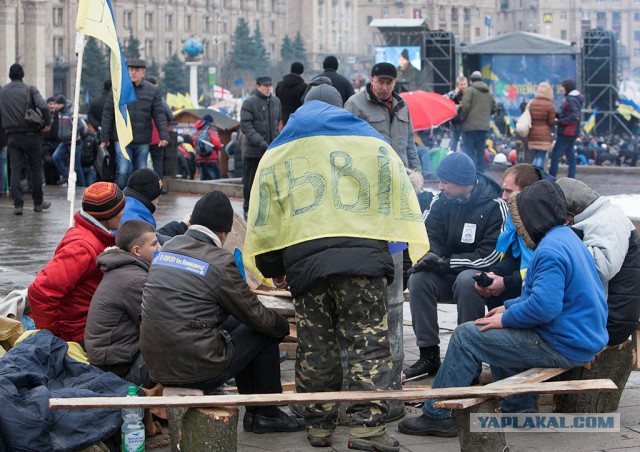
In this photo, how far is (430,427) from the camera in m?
5.45

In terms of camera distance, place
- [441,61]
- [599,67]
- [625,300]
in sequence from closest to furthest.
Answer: [625,300], [599,67], [441,61]

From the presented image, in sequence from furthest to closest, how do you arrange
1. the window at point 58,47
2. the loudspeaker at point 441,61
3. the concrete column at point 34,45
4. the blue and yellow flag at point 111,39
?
Answer: the window at point 58,47, the concrete column at point 34,45, the loudspeaker at point 441,61, the blue and yellow flag at point 111,39

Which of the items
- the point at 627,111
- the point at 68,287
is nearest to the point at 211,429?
the point at 68,287

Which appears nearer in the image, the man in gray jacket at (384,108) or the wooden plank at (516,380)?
the wooden plank at (516,380)

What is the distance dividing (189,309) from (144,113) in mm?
8796

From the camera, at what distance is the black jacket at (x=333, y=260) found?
5.11 meters

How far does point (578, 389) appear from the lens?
5.08 metres

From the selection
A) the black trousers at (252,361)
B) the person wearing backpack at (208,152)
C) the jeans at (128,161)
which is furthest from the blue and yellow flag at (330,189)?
the person wearing backpack at (208,152)

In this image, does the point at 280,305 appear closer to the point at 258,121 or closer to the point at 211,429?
the point at 211,429

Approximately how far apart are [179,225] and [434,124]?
480 inches

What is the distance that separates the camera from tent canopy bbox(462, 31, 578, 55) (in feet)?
129

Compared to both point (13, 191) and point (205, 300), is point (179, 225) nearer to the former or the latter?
point (205, 300)

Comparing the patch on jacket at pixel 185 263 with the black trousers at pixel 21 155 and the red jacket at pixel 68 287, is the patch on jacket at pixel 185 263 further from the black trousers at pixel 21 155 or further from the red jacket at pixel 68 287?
the black trousers at pixel 21 155

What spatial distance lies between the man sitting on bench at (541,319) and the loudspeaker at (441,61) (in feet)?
105
